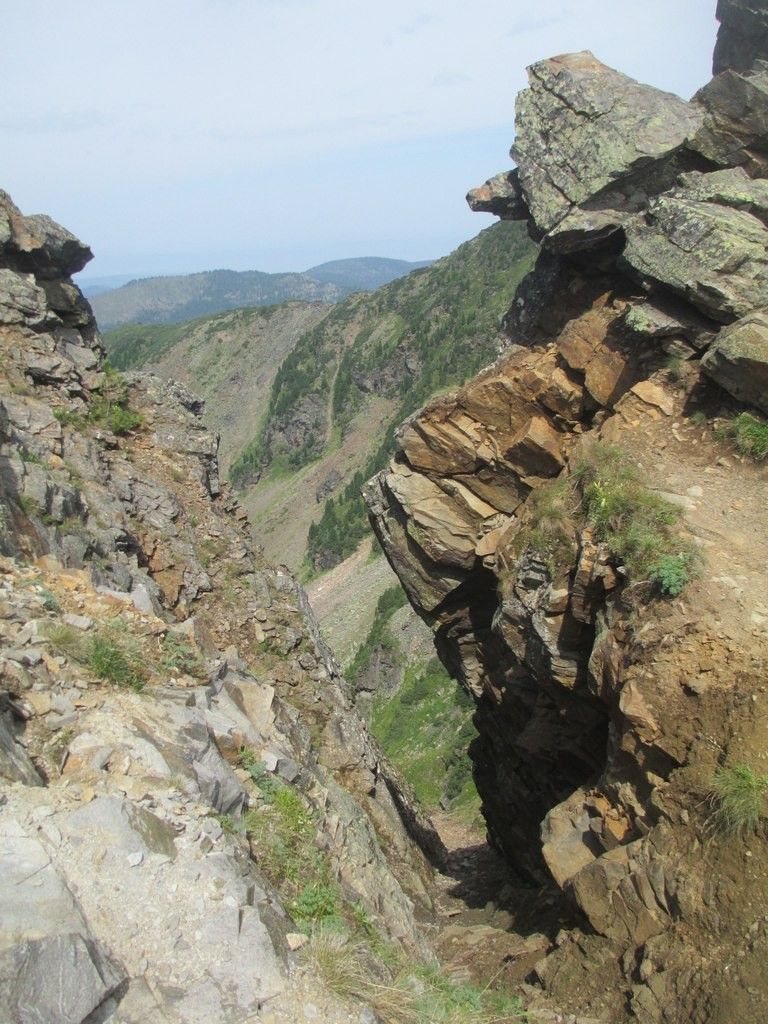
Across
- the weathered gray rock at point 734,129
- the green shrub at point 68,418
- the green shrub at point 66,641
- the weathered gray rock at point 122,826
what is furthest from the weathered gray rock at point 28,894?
the weathered gray rock at point 734,129

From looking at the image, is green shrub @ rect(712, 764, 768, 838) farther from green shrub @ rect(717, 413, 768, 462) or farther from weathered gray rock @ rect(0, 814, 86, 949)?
weathered gray rock @ rect(0, 814, 86, 949)

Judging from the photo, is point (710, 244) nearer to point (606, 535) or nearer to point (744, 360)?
point (744, 360)

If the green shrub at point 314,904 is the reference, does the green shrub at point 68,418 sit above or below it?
above

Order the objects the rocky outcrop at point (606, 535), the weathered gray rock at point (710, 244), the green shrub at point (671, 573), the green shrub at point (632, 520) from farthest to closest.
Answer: the weathered gray rock at point (710, 244) < the green shrub at point (632, 520) < the green shrub at point (671, 573) < the rocky outcrop at point (606, 535)

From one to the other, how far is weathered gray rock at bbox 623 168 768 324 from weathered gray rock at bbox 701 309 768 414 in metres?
0.90

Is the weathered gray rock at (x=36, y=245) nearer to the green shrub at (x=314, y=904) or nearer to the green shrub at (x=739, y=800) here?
the green shrub at (x=314, y=904)

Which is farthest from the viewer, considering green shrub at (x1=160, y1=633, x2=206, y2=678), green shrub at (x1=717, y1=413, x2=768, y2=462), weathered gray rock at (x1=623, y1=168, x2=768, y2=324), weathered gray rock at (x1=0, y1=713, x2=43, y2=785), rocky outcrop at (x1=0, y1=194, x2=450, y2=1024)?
weathered gray rock at (x1=623, y1=168, x2=768, y2=324)

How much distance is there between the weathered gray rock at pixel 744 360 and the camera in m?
14.9

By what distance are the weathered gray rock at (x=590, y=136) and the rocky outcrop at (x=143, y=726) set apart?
37.0 ft

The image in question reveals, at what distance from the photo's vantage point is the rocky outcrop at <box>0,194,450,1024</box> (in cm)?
653

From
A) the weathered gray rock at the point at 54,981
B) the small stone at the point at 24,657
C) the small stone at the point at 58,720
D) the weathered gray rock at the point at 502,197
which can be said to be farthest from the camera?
the weathered gray rock at the point at 502,197

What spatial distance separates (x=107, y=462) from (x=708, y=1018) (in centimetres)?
1569

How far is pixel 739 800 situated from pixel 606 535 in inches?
214

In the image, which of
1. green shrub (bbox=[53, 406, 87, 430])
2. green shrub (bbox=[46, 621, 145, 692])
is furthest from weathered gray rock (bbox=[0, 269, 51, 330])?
green shrub (bbox=[46, 621, 145, 692])
